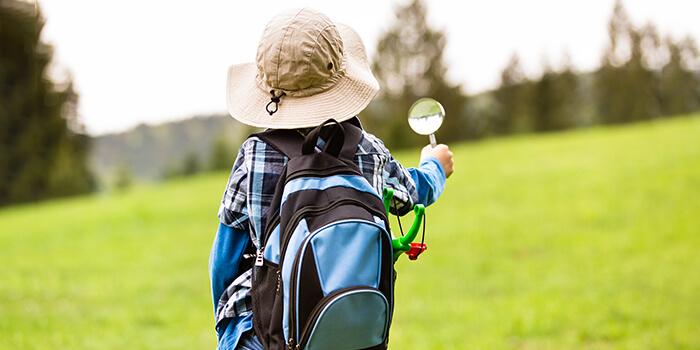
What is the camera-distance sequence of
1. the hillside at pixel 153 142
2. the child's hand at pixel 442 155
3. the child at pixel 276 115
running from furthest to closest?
1. the hillside at pixel 153 142
2. the child's hand at pixel 442 155
3. the child at pixel 276 115

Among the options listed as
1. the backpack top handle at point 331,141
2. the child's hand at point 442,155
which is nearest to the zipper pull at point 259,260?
the backpack top handle at point 331,141

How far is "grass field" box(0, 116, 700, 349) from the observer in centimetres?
661

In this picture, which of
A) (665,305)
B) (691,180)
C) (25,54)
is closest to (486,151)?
(691,180)

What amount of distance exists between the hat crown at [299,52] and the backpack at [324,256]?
0.16 meters

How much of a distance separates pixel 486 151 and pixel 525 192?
900 centimetres

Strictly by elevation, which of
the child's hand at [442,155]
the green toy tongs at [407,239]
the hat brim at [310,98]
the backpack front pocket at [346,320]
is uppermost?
the hat brim at [310,98]

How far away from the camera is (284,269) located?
1624 millimetres

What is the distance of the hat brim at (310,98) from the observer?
172 cm

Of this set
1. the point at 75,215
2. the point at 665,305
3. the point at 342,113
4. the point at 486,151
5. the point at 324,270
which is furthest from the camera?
the point at 486,151

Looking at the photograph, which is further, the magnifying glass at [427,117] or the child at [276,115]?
the magnifying glass at [427,117]

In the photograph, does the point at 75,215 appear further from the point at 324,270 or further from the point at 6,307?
the point at 324,270

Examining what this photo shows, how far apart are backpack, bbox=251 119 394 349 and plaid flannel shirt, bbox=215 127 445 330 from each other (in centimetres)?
5

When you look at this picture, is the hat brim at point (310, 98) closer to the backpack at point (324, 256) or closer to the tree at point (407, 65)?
the backpack at point (324, 256)

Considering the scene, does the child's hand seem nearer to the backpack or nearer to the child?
the child
